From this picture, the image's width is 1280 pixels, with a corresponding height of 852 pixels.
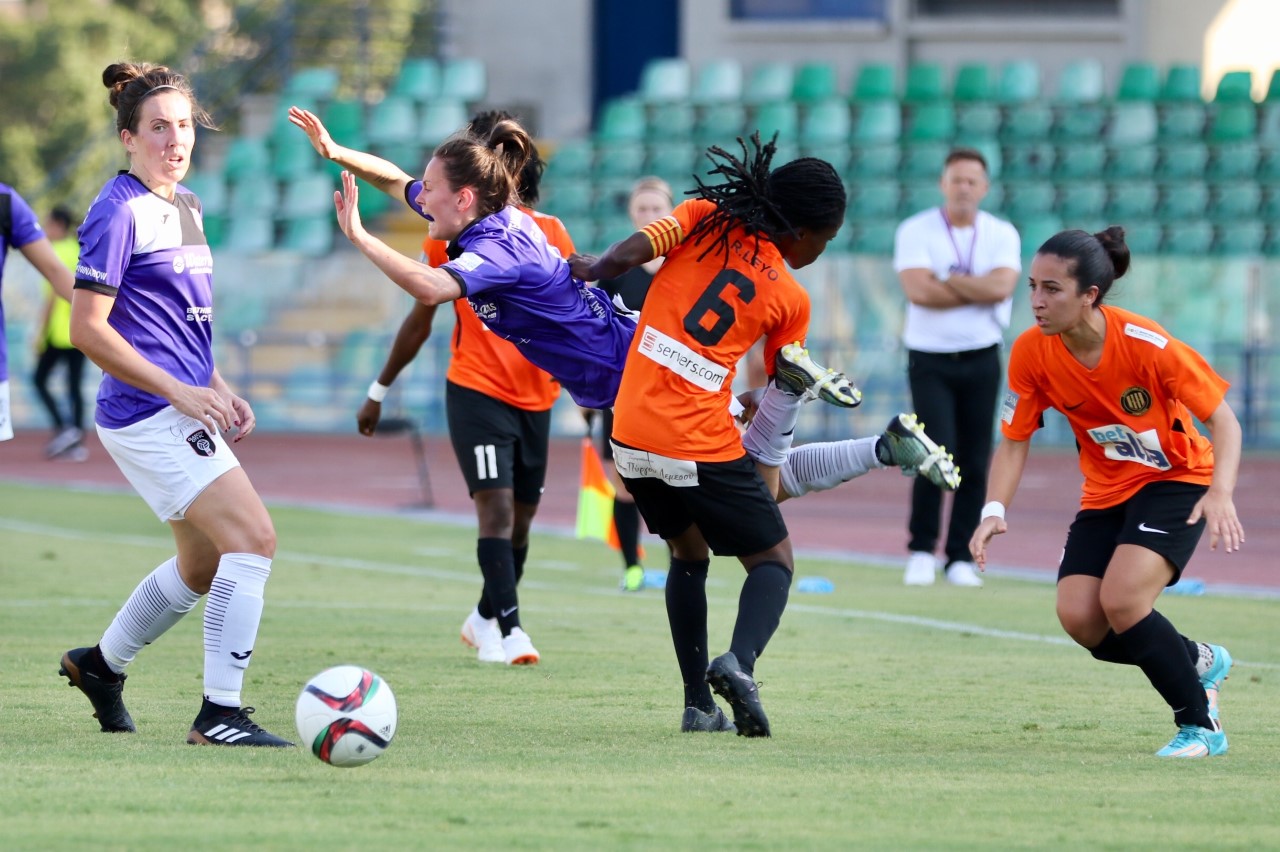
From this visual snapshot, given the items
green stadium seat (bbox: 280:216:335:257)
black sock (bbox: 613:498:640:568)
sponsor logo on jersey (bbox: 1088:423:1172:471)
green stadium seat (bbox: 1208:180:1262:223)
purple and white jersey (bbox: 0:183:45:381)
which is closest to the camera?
sponsor logo on jersey (bbox: 1088:423:1172:471)

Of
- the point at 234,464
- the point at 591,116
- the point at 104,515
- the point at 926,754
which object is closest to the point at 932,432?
the point at 926,754

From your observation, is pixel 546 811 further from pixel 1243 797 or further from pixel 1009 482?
pixel 1009 482

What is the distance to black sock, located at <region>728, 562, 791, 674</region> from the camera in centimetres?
581

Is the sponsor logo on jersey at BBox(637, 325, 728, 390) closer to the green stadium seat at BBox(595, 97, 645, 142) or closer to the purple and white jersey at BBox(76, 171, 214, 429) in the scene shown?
the purple and white jersey at BBox(76, 171, 214, 429)

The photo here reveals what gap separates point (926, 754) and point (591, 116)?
24689 mm

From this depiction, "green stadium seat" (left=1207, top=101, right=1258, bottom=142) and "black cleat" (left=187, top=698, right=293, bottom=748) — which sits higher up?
"green stadium seat" (left=1207, top=101, right=1258, bottom=142)

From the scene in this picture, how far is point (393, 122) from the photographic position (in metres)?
25.7

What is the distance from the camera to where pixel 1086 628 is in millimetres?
5961

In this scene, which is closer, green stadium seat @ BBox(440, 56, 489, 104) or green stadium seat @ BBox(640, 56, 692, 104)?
green stadium seat @ BBox(640, 56, 692, 104)

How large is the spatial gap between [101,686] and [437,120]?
20.6 meters

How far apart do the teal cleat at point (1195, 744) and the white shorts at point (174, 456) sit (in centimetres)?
301

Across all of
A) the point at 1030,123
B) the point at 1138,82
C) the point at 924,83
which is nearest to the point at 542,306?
the point at 1030,123

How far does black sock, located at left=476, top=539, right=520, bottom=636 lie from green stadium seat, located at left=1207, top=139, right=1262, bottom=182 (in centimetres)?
1821

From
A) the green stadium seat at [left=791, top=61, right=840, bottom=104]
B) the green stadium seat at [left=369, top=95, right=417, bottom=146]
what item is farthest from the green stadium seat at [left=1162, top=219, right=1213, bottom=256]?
the green stadium seat at [left=369, top=95, right=417, bottom=146]
